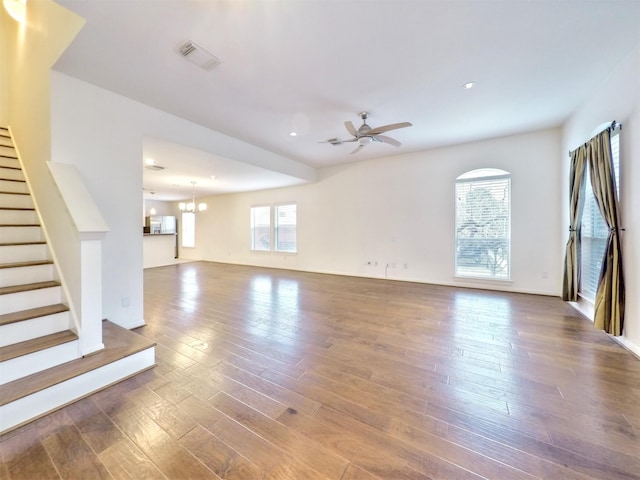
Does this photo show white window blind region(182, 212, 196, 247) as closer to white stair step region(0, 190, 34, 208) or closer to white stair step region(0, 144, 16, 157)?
white stair step region(0, 144, 16, 157)

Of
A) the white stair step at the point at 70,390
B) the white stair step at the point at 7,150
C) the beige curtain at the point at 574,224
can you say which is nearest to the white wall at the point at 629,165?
the beige curtain at the point at 574,224

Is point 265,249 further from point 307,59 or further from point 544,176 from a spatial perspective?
point 544,176

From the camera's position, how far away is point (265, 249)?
851 centimetres

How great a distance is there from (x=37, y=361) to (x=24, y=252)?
4.31ft

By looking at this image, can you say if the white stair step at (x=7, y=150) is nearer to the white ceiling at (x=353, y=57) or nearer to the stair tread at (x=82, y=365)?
the white ceiling at (x=353, y=57)

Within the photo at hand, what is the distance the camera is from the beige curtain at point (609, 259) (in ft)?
8.73

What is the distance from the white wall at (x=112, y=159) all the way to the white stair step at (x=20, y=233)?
61cm

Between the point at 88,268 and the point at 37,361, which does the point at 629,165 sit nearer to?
the point at 88,268

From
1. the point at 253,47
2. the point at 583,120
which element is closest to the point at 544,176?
the point at 583,120

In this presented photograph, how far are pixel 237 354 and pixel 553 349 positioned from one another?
10.6ft

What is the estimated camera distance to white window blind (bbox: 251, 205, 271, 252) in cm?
845

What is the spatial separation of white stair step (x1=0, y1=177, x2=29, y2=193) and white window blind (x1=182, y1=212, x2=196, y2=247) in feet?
24.0

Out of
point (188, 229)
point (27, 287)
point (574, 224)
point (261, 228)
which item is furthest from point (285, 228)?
point (574, 224)

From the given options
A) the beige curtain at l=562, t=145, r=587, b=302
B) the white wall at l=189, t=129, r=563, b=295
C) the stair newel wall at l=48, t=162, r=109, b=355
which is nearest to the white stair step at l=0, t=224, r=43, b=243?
the stair newel wall at l=48, t=162, r=109, b=355
